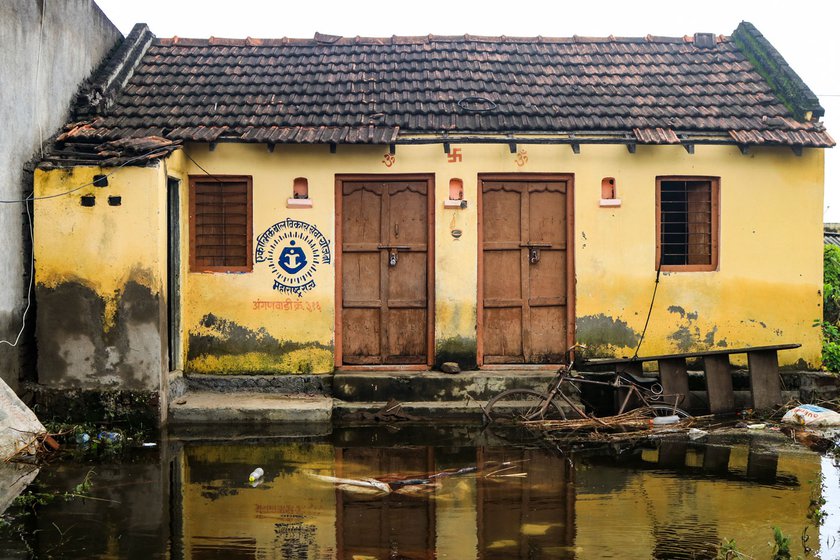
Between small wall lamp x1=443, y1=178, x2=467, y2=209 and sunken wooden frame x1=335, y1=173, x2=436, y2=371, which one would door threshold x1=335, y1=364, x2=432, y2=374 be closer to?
sunken wooden frame x1=335, y1=173, x2=436, y2=371

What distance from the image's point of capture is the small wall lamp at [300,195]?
12086 mm

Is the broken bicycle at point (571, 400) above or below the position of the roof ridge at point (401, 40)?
below

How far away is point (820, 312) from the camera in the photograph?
12406mm

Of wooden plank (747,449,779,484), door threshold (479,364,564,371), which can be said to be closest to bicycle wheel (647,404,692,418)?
wooden plank (747,449,779,484)

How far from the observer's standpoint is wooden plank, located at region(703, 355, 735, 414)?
37.3 ft

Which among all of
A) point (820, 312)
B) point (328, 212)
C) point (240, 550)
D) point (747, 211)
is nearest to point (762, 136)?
point (747, 211)

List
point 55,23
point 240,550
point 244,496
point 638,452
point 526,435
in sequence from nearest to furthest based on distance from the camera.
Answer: point 240,550 → point 244,496 → point 638,452 → point 526,435 → point 55,23

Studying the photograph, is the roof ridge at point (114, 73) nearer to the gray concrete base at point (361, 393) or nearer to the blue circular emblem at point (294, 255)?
the blue circular emblem at point (294, 255)

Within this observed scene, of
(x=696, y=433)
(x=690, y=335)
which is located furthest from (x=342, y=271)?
(x=696, y=433)

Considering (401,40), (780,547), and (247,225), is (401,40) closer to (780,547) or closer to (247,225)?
(247,225)

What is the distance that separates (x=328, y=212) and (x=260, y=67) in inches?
108

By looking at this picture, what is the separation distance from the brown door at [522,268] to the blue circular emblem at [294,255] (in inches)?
87.3

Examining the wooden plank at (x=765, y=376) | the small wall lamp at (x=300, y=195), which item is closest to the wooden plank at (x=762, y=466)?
the wooden plank at (x=765, y=376)

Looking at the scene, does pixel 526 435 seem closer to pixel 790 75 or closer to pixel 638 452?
pixel 638 452
